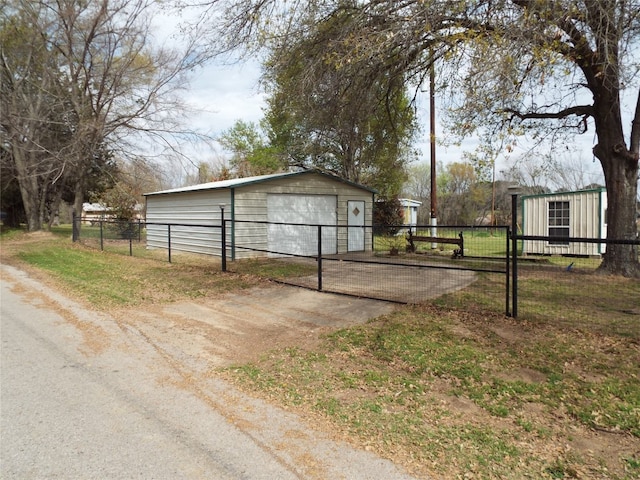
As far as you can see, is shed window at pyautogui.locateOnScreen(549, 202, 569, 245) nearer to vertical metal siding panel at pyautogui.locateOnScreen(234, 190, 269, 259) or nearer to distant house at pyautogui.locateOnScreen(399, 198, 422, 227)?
vertical metal siding panel at pyautogui.locateOnScreen(234, 190, 269, 259)

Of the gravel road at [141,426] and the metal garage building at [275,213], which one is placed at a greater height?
the metal garage building at [275,213]

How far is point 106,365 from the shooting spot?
4.55 meters

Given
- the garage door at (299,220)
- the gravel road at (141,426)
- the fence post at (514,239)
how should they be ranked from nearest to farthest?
1. the gravel road at (141,426)
2. the fence post at (514,239)
3. the garage door at (299,220)

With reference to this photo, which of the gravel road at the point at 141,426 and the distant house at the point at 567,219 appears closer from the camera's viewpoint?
the gravel road at the point at 141,426

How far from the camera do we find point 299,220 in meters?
15.1

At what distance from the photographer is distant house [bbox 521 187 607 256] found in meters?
14.4

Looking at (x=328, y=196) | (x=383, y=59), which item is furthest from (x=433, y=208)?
(x=383, y=59)

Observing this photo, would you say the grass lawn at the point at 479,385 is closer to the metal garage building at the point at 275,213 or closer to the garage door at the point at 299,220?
the metal garage building at the point at 275,213

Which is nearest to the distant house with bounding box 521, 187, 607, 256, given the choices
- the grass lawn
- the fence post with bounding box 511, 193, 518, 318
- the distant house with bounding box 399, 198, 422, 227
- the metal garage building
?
the metal garage building

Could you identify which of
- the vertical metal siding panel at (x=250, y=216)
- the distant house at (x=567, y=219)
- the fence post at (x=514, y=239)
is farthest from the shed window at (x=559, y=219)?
the fence post at (x=514, y=239)

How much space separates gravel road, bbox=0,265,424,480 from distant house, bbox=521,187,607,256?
Result: 548 inches

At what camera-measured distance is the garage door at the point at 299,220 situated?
14586 millimetres

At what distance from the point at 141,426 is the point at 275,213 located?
38.2 ft

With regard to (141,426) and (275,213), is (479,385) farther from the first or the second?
(275,213)
